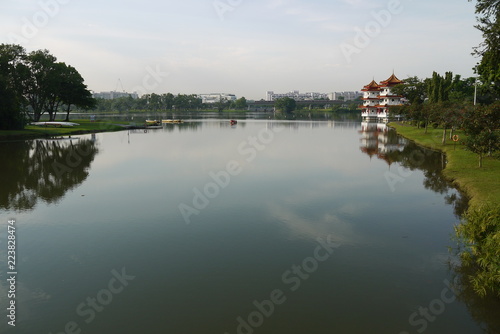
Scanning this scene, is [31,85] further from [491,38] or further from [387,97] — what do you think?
[387,97]

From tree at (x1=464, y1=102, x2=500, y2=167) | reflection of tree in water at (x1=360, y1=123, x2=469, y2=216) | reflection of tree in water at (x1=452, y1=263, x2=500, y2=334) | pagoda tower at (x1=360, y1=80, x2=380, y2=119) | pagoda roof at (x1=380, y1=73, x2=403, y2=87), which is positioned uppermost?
pagoda roof at (x1=380, y1=73, x2=403, y2=87)

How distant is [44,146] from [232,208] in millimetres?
33866

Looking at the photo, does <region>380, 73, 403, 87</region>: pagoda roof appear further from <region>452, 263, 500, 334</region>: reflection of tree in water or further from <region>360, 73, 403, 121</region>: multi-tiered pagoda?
<region>452, 263, 500, 334</region>: reflection of tree in water

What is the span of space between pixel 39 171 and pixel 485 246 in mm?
27763

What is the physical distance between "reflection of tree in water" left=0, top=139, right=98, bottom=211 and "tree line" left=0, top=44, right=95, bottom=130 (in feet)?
28.4

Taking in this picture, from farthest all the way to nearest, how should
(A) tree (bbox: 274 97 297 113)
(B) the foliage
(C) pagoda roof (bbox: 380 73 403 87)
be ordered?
(A) tree (bbox: 274 97 297 113) < (C) pagoda roof (bbox: 380 73 403 87) < (B) the foliage

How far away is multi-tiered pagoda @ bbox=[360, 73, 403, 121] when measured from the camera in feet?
366

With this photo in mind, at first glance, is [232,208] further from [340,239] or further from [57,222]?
[57,222]

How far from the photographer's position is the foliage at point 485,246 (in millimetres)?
9539

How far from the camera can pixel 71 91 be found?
7581 cm

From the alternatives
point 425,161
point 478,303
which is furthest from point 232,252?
point 425,161

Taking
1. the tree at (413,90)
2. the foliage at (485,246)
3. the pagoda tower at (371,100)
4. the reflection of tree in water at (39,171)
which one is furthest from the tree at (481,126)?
the pagoda tower at (371,100)

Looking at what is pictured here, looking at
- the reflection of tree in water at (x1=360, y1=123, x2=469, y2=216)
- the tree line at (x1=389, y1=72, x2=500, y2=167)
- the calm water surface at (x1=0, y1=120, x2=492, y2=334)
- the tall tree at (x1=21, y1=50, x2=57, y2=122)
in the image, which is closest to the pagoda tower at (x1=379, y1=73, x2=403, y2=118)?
the tree line at (x1=389, y1=72, x2=500, y2=167)

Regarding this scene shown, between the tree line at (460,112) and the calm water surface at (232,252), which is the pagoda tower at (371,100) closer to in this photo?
the tree line at (460,112)
